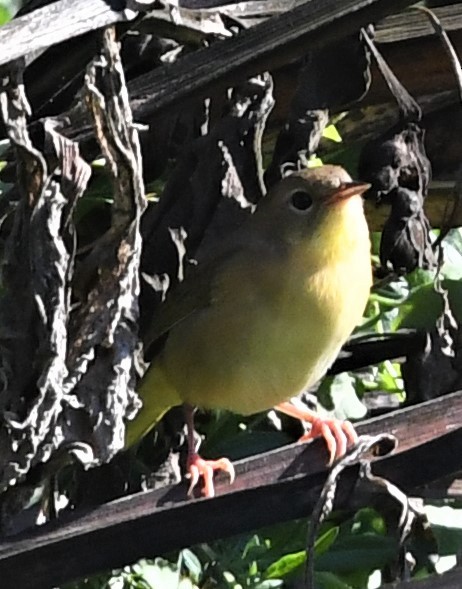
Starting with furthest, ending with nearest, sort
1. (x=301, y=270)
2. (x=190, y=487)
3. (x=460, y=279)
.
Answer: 1. (x=301, y=270)
2. (x=460, y=279)
3. (x=190, y=487)

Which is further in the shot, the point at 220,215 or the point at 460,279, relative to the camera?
the point at 460,279

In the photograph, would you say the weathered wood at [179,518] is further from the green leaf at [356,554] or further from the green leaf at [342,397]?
the green leaf at [342,397]

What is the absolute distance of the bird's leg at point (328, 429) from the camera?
1.89 metres

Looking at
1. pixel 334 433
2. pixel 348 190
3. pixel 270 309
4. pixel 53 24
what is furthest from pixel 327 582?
pixel 53 24

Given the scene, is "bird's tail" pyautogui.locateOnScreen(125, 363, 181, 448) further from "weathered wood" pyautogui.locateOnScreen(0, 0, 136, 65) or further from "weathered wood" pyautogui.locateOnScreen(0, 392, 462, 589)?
"weathered wood" pyautogui.locateOnScreen(0, 0, 136, 65)

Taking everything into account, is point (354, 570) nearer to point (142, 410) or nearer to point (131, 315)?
point (142, 410)

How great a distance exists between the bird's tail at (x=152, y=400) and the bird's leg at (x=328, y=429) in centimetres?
20

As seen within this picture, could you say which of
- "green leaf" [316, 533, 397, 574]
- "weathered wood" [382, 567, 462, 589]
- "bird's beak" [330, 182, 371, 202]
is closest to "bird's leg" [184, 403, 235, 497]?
"green leaf" [316, 533, 397, 574]

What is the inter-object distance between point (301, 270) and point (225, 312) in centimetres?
16

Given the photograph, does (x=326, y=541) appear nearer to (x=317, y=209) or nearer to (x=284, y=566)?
(x=284, y=566)

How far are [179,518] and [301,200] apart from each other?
3.21ft

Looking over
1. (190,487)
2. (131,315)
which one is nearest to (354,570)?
(190,487)

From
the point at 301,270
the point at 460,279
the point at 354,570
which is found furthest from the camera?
the point at 301,270

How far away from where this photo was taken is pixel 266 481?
1535 millimetres
